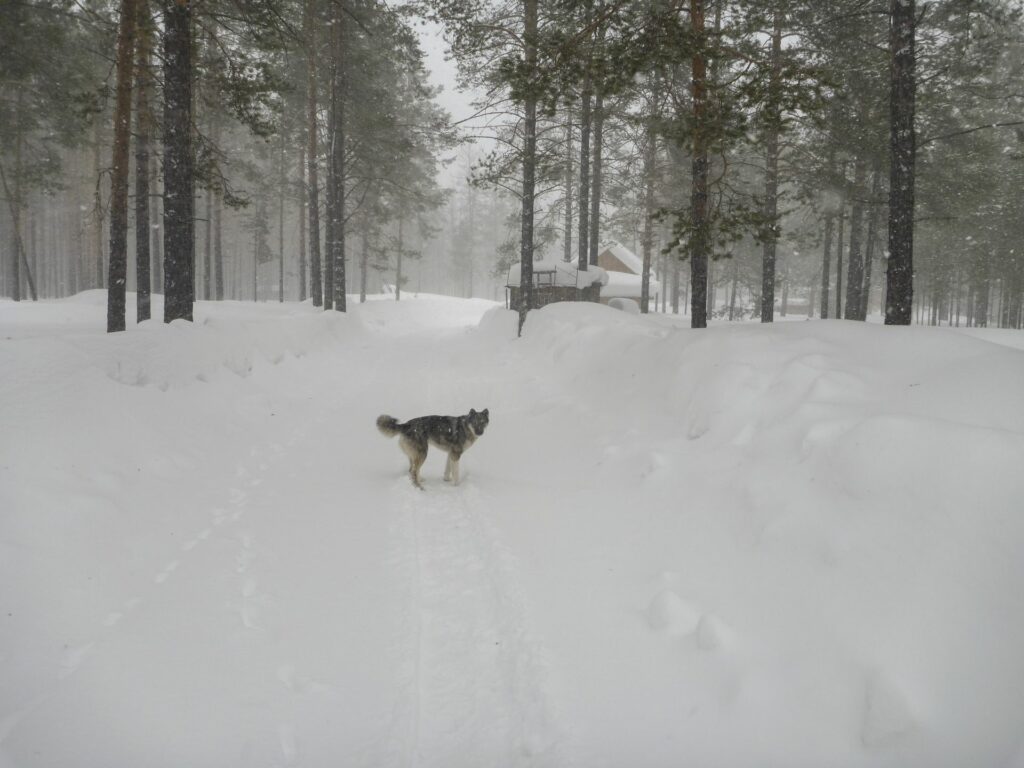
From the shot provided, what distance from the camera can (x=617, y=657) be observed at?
342 centimetres

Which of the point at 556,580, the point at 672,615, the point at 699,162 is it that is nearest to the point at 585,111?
the point at 699,162

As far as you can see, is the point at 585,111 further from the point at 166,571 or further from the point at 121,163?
the point at 166,571

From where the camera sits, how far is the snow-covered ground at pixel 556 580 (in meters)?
2.69

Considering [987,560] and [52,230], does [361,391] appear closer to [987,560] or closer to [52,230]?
[987,560]

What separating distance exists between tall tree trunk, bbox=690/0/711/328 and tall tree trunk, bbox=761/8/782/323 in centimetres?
84

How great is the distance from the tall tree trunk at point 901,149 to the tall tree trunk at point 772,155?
5.56ft

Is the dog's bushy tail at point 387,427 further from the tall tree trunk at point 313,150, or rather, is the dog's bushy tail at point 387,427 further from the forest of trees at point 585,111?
the tall tree trunk at point 313,150

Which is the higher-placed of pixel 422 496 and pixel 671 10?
pixel 671 10

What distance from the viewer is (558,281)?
26.5 metres

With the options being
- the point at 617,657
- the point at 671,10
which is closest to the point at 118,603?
the point at 617,657

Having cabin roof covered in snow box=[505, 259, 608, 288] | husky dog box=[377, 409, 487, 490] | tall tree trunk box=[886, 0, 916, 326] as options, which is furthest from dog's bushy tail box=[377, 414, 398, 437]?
cabin roof covered in snow box=[505, 259, 608, 288]

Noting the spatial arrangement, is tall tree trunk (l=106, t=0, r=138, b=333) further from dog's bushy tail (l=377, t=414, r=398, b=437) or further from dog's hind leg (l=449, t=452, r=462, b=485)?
dog's hind leg (l=449, t=452, r=462, b=485)

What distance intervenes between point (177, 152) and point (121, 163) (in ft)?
12.4

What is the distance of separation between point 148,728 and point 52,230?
65729 mm
